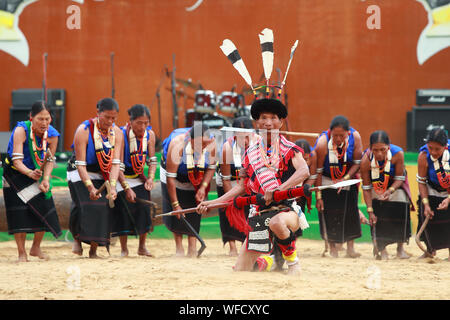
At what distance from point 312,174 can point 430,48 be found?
643 cm

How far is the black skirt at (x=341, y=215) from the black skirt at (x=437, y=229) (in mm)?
740

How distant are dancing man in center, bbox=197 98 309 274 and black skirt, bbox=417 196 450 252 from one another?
2.22 meters

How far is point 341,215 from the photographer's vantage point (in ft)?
24.1

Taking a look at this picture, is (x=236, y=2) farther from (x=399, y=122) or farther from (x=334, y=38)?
(x=399, y=122)

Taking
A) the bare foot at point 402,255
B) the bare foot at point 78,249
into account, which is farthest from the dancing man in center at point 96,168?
the bare foot at point 402,255

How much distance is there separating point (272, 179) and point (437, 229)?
2.58 metres

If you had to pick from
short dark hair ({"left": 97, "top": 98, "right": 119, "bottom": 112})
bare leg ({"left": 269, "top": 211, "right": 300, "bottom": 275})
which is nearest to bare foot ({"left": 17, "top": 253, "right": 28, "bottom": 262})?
short dark hair ({"left": 97, "top": 98, "right": 119, "bottom": 112})

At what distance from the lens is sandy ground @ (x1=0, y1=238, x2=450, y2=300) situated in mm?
4426

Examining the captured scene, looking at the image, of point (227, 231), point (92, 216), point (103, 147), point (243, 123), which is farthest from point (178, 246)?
point (243, 123)

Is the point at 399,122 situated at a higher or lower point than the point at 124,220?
higher

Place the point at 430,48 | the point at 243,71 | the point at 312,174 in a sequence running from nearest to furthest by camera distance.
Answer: the point at 243,71 < the point at 312,174 < the point at 430,48

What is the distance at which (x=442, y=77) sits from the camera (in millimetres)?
12547

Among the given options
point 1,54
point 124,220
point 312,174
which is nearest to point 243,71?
Answer: point 312,174

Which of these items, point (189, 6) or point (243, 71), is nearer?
point (243, 71)
